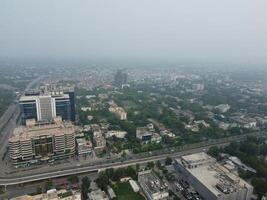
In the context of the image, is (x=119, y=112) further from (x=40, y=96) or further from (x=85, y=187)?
(x=85, y=187)

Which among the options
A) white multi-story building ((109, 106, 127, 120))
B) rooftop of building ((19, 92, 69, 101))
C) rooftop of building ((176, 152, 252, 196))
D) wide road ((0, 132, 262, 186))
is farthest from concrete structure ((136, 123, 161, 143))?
rooftop of building ((19, 92, 69, 101))

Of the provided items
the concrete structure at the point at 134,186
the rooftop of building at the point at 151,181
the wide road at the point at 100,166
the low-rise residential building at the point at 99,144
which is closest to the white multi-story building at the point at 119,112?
the low-rise residential building at the point at 99,144

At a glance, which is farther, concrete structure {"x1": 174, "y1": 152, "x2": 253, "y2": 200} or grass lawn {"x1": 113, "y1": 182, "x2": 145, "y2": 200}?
grass lawn {"x1": 113, "y1": 182, "x2": 145, "y2": 200}

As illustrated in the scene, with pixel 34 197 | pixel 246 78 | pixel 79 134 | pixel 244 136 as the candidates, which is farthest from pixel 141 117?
pixel 246 78

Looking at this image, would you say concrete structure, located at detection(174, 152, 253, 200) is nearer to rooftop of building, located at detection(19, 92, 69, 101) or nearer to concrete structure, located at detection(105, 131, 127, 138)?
concrete structure, located at detection(105, 131, 127, 138)

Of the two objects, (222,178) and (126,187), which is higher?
(222,178)

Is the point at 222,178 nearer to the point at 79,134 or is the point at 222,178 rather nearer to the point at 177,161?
the point at 177,161
